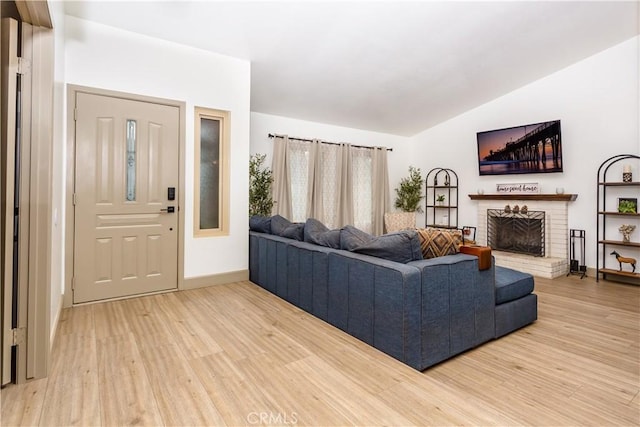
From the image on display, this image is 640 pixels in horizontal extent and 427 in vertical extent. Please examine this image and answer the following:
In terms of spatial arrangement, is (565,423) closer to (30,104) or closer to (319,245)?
(319,245)

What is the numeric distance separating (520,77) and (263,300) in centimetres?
530

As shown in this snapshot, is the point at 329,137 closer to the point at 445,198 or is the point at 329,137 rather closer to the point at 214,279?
the point at 445,198

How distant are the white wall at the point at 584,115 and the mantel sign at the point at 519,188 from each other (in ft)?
0.30

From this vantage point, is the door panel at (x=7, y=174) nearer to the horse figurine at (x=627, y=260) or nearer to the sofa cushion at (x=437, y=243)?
the sofa cushion at (x=437, y=243)

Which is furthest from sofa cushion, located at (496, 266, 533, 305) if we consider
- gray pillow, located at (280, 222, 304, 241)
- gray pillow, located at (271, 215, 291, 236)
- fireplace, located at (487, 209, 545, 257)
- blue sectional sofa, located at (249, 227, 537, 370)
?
fireplace, located at (487, 209, 545, 257)

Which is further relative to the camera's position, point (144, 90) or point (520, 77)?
point (520, 77)

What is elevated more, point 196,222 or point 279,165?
point 279,165

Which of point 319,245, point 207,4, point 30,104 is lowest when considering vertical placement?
point 319,245

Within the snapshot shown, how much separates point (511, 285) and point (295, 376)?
200 centimetres

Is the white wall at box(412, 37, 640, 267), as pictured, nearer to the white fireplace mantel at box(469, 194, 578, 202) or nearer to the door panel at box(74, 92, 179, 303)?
the white fireplace mantel at box(469, 194, 578, 202)

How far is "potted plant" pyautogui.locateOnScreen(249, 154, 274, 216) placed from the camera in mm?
5336

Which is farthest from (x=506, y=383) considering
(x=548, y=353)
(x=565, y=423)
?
(x=548, y=353)

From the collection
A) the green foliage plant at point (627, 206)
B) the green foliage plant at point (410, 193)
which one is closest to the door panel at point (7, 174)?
the green foliage plant at point (627, 206)

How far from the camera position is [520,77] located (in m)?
5.42
